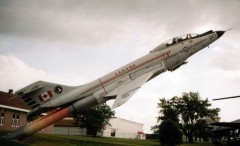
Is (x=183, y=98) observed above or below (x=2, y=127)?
above

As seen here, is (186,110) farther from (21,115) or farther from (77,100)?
(77,100)

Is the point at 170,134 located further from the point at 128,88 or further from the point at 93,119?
the point at 93,119

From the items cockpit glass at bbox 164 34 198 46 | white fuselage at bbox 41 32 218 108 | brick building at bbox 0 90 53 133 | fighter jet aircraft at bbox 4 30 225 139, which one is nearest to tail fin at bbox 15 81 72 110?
fighter jet aircraft at bbox 4 30 225 139

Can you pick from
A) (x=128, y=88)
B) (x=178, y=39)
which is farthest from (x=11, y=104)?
(x=178, y=39)

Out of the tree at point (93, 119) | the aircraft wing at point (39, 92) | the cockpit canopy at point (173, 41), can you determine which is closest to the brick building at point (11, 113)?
the tree at point (93, 119)

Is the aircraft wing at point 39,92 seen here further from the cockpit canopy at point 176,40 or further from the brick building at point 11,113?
the brick building at point 11,113

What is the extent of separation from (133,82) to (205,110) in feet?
200

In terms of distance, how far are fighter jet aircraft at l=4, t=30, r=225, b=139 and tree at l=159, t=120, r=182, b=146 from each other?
15.2 metres

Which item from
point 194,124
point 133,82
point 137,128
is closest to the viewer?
point 133,82

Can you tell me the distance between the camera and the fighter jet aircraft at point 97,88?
688 inches

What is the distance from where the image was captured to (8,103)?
1496 inches

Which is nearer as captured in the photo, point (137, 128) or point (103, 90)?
point (103, 90)

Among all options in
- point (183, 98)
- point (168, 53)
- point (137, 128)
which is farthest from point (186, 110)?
point (168, 53)

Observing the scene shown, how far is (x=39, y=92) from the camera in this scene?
59.3ft
